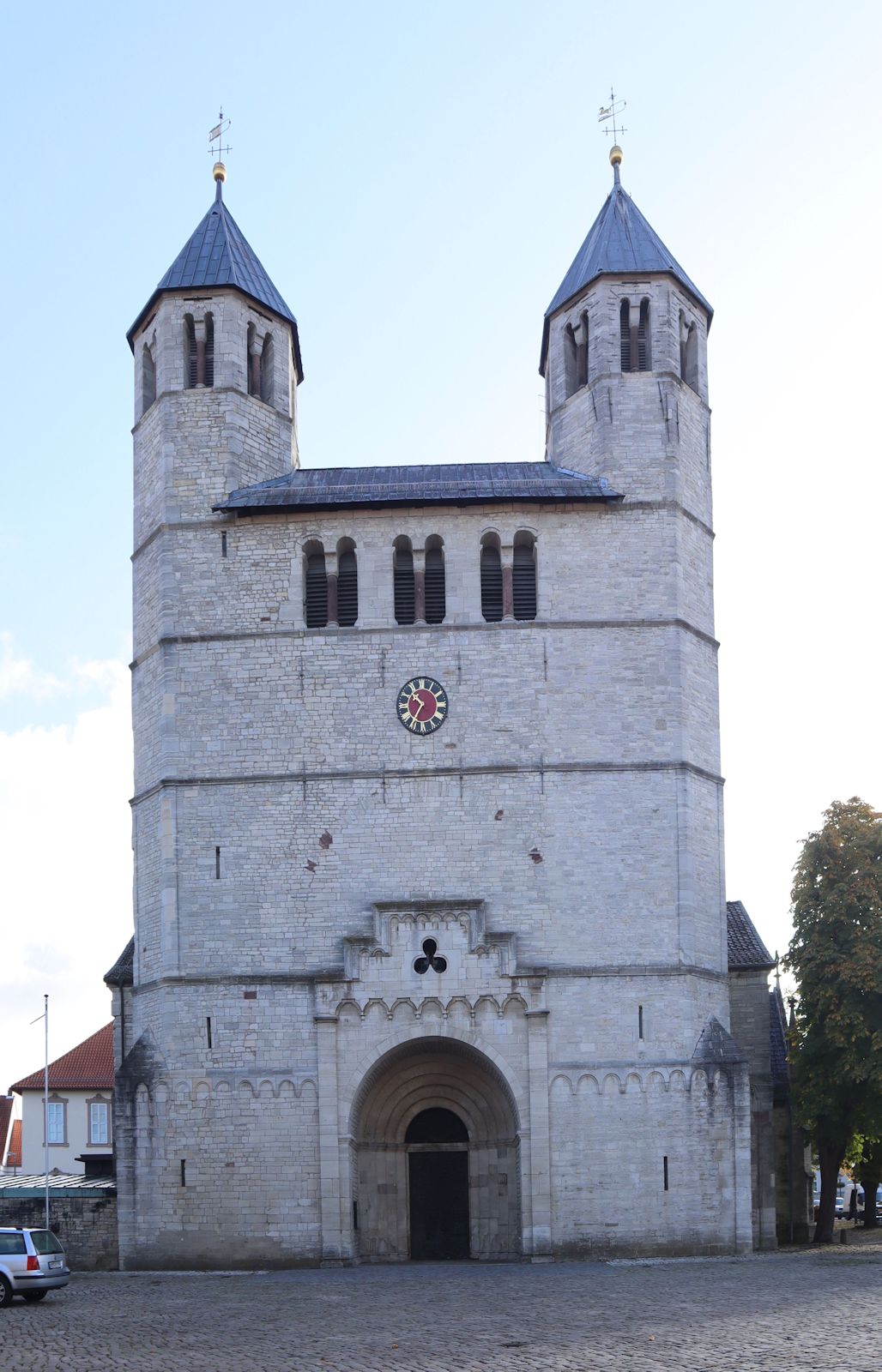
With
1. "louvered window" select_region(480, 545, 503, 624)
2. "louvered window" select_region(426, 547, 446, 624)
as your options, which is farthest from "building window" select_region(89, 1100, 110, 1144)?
"louvered window" select_region(480, 545, 503, 624)

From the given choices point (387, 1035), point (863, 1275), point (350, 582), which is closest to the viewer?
point (863, 1275)

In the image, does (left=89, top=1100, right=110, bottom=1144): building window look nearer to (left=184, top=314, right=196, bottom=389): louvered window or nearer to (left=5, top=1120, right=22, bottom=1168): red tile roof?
(left=5, top=1120, right=22, bottom=1168): red tile roof

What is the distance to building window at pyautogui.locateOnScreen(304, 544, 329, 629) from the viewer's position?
3528 centimetres

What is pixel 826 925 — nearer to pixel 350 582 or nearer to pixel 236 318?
pixel 350 582

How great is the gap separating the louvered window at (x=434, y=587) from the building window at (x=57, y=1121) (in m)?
38.7

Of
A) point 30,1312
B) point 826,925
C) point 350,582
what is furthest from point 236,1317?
point 826,925

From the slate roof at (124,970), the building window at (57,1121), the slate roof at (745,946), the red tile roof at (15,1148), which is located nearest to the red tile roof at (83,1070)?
the building window at (57,1121)

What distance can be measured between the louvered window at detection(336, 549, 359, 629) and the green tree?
497 inches

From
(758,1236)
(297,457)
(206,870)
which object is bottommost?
(758,1236)

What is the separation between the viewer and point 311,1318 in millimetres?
22266

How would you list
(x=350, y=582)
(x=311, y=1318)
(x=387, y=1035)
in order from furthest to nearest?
1. (x=350, y=582)
2. (x=387, y=1035)
3. (x=311, y=1318)

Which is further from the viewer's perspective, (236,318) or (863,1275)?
(236,318)

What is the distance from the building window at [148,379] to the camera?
1491 inches

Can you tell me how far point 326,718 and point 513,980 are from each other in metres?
6.69
